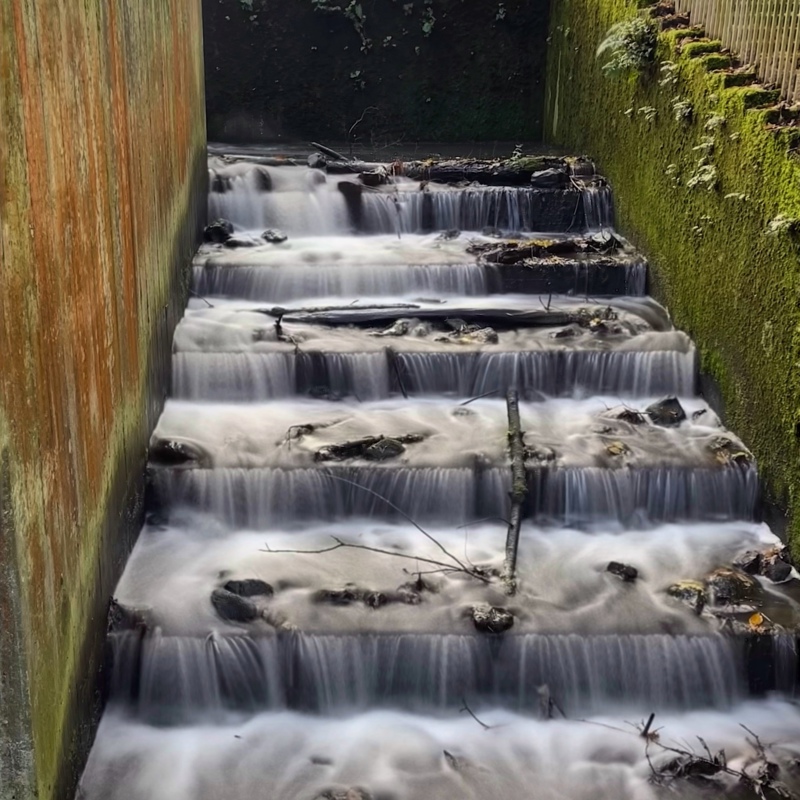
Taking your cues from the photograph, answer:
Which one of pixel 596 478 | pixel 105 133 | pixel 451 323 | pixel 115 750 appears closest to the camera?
pixel 115 750

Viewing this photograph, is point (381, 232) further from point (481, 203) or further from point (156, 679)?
point (156, 679)

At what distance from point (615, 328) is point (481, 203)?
9.12 feet

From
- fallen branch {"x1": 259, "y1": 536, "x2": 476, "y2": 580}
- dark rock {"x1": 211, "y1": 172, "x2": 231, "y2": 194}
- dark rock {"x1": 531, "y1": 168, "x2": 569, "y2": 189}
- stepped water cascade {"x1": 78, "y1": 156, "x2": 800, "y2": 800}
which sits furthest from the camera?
dark rock {"x1": 211, "y1": 172, "x2": 231, "y2": 194}

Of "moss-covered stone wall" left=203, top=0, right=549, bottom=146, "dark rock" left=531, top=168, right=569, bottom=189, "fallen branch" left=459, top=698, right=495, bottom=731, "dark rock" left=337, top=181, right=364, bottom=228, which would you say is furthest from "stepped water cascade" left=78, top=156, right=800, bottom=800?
"moss-covered stone wall" left=203, top=0, right=549, bottom=146

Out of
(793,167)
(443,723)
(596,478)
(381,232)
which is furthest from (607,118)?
(443,723)

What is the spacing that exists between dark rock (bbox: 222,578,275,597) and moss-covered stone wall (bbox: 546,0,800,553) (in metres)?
3.32

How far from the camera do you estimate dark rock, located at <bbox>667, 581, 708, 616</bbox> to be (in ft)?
19.2

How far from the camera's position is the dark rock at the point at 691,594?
19.2 feet

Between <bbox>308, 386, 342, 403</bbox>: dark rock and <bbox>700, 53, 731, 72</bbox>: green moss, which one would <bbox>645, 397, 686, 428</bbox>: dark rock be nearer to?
<bbox>308, 386, 342, 403</bbox>: dark rock

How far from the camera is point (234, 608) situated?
18.4 feet

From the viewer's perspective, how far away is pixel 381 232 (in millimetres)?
10789

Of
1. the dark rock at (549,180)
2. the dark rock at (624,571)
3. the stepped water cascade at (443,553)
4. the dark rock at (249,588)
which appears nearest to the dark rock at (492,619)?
the stepped water cascade at (443,553)

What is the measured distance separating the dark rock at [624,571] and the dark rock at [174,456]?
2.77 metres

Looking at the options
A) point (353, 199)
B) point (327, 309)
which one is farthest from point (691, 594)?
point (353, 199)
